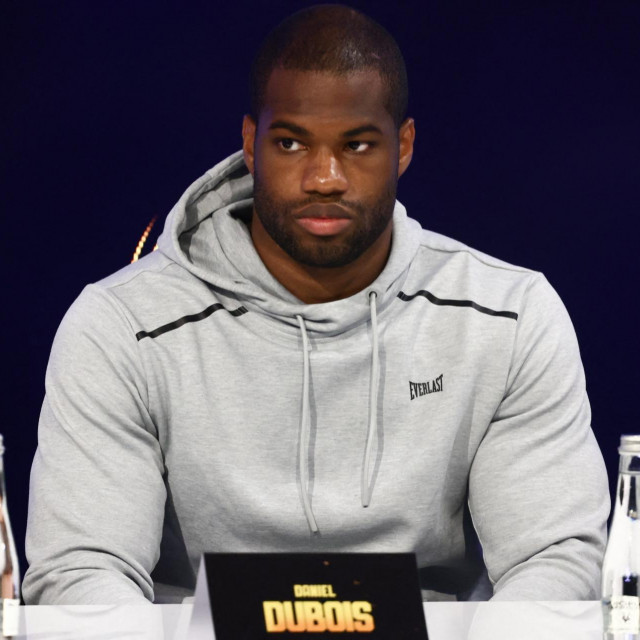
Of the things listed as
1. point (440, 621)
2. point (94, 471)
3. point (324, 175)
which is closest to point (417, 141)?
point (324, 175)

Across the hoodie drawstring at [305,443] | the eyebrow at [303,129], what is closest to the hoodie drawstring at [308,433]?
the hoodie drawstring at [305,443]

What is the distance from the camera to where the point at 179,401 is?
147 cm

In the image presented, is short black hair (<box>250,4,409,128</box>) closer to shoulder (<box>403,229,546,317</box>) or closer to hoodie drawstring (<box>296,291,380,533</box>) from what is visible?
shoulder (<box>403,229,546,317</box>)

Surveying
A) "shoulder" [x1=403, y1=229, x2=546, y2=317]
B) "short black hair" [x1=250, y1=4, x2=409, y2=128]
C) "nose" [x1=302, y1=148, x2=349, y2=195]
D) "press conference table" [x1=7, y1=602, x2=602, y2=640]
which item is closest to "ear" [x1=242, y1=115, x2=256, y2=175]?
"short black hair" [x1=250, y1=4, x2=409, y2=128]

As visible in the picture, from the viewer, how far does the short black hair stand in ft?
4.90

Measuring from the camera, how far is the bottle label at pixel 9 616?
3.06 feet

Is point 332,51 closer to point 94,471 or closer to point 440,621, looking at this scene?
point 94,471

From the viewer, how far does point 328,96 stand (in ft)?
4.82

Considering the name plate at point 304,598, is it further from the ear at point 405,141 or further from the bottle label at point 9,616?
the ear at point 405,141

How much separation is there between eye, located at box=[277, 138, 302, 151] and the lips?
0.24ft

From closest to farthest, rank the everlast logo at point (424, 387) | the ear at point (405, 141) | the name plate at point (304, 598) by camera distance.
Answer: the name plate at point (304, 598)
the everlast logo at point (424, 387)
the ear at point (405, 141)

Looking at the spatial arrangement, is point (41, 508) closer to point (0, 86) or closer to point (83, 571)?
point (83, 571)

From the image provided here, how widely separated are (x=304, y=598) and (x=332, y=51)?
78 cm

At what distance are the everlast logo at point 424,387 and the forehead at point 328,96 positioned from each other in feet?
1.02
